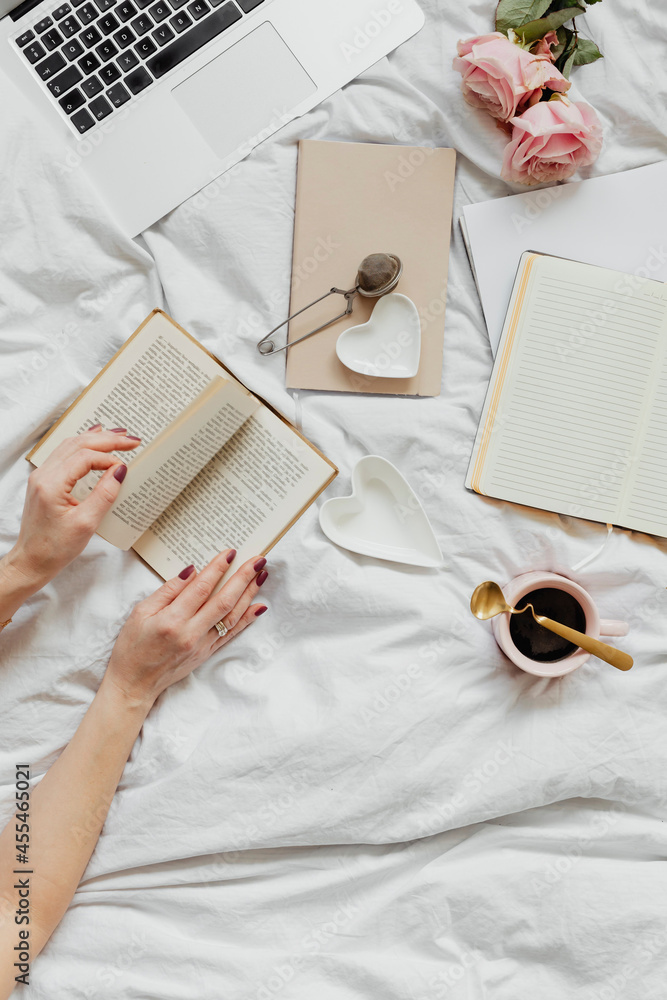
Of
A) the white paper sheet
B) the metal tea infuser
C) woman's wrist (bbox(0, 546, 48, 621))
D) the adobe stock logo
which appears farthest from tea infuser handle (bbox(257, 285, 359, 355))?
woman's wrist (bbox(0, 546, 48, 621))

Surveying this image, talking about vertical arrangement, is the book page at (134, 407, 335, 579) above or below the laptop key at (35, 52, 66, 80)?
below

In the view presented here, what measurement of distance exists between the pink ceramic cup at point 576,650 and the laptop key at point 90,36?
0.77 meters

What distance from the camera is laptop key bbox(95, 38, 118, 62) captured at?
2.41ft

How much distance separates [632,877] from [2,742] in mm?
752

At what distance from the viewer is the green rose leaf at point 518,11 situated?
0.75 m

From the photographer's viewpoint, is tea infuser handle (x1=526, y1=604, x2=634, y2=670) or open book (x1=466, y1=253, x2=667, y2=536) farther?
open book (x1=466, y1=253, x2=667, y2=536)

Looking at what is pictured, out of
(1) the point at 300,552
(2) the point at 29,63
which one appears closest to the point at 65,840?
(1) the point at 300,552

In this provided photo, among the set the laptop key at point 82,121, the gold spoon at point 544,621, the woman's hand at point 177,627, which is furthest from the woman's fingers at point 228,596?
the laptop key at point 82,121

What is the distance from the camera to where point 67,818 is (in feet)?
2.39

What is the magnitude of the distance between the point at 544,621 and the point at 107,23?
0.81 meters

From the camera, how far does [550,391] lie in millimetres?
795

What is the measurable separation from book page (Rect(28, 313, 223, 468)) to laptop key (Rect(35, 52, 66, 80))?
11.1 inches

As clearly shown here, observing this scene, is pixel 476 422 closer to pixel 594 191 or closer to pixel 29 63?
pixel 594 191

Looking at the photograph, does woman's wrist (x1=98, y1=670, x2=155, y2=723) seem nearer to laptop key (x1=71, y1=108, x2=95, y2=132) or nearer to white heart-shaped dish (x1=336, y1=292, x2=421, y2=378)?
white heart-shaped dish (x1=336, y1=292, x2=421, y2=378)
